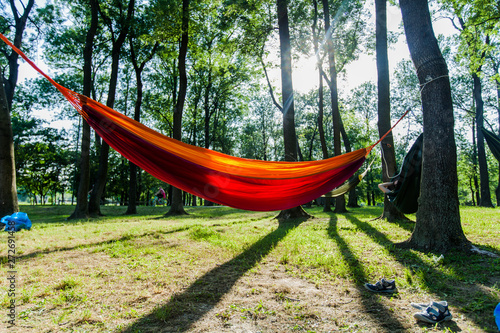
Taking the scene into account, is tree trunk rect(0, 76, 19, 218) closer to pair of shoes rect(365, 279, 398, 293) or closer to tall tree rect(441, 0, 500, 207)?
pair of shoes rect(365, 279, 398, 293)

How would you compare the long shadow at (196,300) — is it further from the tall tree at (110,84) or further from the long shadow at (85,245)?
the tall tree at (110,84)

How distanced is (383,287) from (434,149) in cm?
175

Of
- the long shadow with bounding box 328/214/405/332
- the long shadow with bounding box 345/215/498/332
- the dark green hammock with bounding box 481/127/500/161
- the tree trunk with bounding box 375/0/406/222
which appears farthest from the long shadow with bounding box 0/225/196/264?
the dark green hammock with bounding box 481/127/500/161

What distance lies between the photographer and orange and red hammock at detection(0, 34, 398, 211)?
8.63ft

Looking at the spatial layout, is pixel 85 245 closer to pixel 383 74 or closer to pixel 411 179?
pixel 411 179

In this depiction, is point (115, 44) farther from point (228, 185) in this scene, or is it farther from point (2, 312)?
point (2, 312)

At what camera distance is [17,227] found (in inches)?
186

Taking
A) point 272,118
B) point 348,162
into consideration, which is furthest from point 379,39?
point 272,118

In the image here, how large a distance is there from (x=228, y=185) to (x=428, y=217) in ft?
7.34

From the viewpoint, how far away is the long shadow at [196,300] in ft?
5.34

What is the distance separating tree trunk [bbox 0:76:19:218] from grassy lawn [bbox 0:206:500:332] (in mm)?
1688

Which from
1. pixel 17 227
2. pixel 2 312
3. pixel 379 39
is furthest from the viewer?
pixel 379 39

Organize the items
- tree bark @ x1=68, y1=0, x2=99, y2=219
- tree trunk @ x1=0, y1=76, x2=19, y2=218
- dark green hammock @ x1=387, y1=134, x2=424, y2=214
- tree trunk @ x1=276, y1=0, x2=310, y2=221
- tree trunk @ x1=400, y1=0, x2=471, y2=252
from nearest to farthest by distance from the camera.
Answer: tree trunk @ x1=400, y1=0, x2=471, y2=252 → dark green hammock @ x1=387, y1=134, x2=424, y2=214 → tree trunk @ x1=0, y1=76, x2=19, y2=218 → tree trunk @ x1=276, y1=0, x2=310, y2=221 → tree bark @ x1=68, y1=0, x2=99, y2=219

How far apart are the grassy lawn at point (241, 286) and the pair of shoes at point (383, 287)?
2.1 inches
